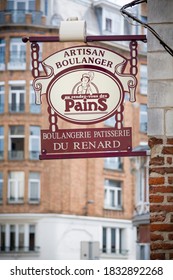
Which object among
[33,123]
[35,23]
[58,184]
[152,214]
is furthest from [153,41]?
[58,184]

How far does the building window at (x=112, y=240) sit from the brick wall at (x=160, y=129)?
969cm

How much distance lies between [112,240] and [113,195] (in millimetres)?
775

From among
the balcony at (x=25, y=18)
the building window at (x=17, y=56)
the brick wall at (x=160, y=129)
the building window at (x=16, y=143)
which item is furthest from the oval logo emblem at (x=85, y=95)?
the building window at (x=16, y=143)

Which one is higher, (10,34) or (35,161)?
(10,34)

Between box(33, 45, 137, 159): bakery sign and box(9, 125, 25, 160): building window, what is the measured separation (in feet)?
30.2

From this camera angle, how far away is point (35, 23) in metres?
8.16

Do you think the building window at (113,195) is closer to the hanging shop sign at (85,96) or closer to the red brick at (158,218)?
the hanging shop sign at (85,96)

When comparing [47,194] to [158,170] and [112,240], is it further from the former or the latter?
[158,170]

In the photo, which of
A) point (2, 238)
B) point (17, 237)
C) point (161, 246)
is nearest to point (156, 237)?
point (161, 246)

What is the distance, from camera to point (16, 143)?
1220cm

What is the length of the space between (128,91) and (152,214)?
0.47 meters

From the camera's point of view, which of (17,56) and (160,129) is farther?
(17,56)
